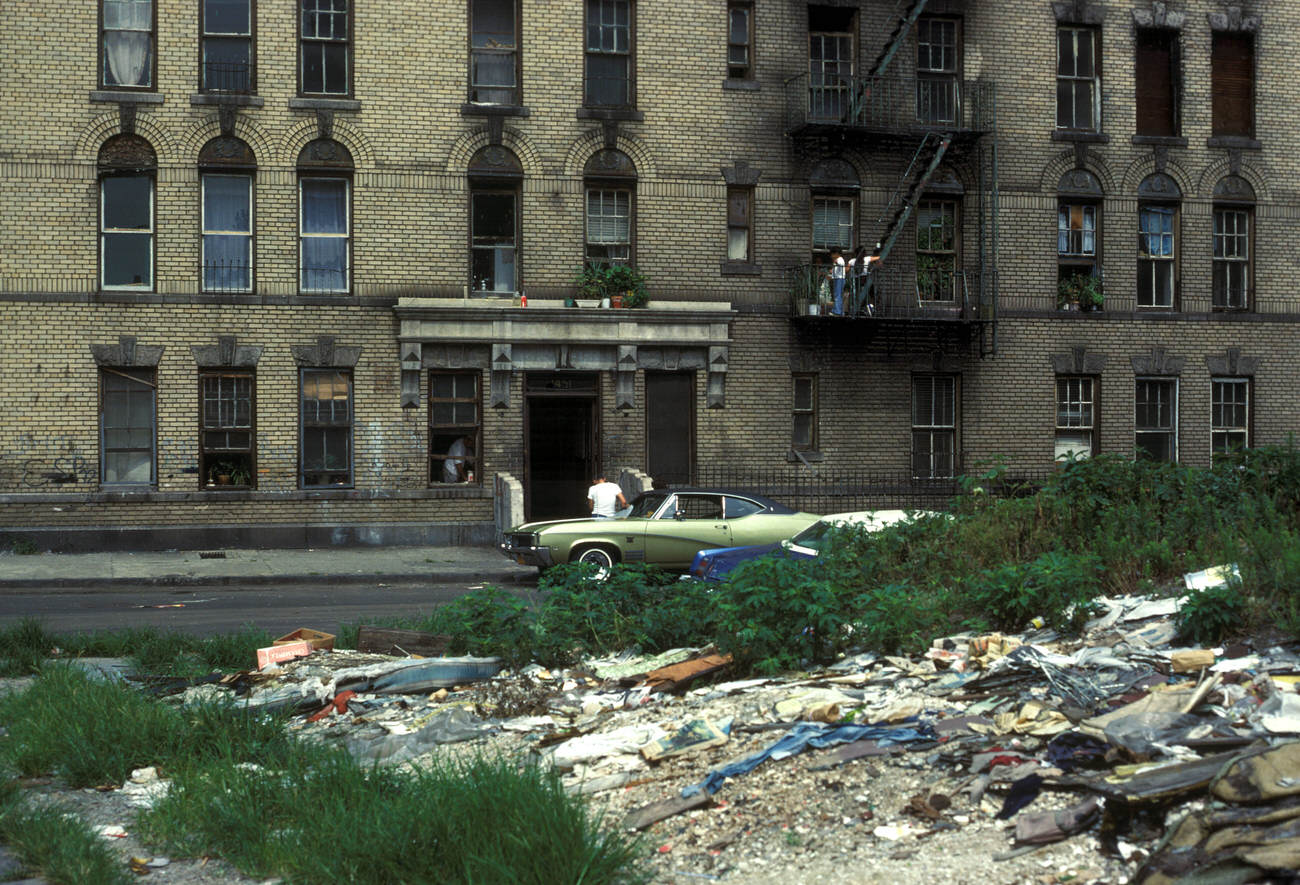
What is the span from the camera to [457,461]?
23391 mm

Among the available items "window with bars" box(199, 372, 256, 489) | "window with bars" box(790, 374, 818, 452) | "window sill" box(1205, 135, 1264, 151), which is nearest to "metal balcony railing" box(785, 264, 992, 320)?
"window with bars" box(790, 374, 818, 452)

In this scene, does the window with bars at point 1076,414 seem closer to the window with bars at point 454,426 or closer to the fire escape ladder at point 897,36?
the fire escape ladder at point 897,36

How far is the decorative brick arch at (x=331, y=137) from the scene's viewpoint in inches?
894

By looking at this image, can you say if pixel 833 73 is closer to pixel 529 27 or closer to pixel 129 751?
pixel 529 27

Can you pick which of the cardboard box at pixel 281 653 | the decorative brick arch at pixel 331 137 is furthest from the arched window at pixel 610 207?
the cardboard box at pixel 281 653

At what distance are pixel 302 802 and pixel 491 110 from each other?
63.1ft

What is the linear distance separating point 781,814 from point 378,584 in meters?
13.9

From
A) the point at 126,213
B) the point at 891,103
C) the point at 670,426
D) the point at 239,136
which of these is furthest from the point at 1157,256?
the point at 126,213

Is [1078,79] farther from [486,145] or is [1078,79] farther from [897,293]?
[486,145]

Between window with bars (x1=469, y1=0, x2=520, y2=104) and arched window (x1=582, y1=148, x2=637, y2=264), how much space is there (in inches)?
78.9

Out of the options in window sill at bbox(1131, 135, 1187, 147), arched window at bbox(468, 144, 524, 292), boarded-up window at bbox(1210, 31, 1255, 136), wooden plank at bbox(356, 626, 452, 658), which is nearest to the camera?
wooden plank at bbox(356, 626, 452, 658)

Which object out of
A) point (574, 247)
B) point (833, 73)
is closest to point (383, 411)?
point (574, 247)

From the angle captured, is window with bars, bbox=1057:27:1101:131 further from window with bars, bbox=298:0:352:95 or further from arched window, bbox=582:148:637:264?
window with bars, bbox=298:0:352:95

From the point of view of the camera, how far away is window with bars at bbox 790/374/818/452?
24.7 metres
